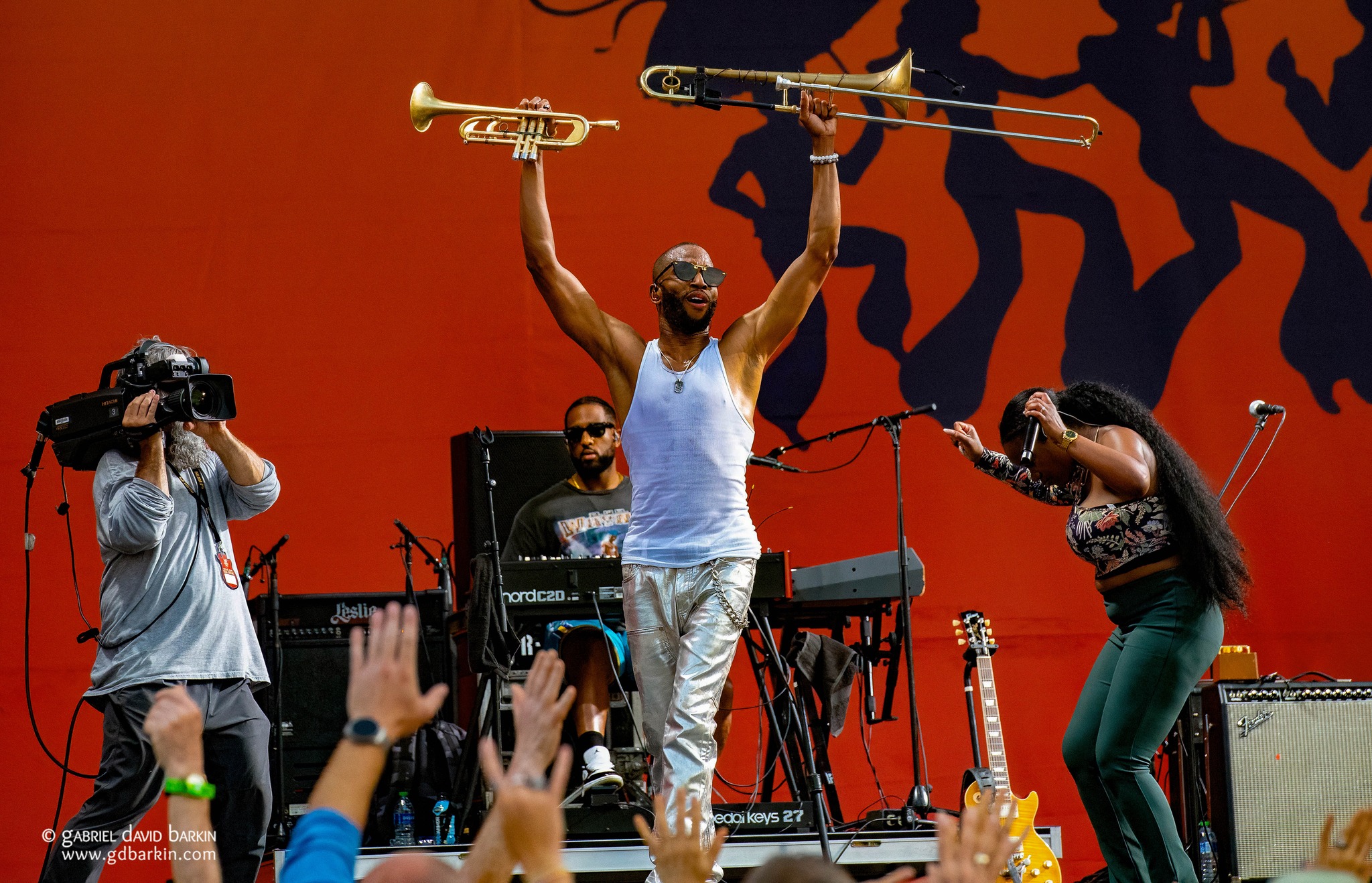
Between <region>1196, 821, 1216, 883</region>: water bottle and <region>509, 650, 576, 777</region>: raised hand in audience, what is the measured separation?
4362mm

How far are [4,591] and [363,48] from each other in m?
3.39

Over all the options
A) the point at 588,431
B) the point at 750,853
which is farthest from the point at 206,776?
the point at 588,431

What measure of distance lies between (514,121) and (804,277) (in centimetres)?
125

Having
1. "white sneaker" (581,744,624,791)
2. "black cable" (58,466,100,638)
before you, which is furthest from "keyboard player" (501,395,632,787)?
"black cable" (58,466,100,638)

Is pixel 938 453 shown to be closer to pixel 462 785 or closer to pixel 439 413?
pixel 439 413

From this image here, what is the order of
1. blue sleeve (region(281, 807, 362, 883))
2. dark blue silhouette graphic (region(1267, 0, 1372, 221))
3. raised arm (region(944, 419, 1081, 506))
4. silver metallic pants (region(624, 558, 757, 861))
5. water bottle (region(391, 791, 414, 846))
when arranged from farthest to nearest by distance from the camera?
dark blue silhouette graphic (region(1267, 0, 1372, 221)) → water bottle (region(391, 791, 414, 846)) → raised arm (region(944, 419, 1081, 506)) → silver metallic pants (region(624, 558, 757, 861)) → blue sleeve (region(281, 807, 362, 883))

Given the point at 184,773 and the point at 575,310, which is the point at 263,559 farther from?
the point at 184,773

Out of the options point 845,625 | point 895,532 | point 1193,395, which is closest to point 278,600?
point 845,625

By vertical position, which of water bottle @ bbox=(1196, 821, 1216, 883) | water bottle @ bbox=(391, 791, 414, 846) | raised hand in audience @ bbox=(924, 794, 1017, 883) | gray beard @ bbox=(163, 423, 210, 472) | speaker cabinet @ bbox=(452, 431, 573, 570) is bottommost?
water bottle @ bbox=(1196, 821, 1216, 883)

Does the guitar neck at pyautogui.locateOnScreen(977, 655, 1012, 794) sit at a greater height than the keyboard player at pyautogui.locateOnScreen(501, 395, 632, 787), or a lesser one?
lesser

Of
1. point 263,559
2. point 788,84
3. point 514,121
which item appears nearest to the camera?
point 788,84

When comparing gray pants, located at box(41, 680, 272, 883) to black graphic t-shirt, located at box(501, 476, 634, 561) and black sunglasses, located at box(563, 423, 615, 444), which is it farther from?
black sunglasses, located at box(563, 423, 615, 444)

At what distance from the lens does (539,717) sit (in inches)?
71.9

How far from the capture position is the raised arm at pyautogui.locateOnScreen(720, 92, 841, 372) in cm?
402
